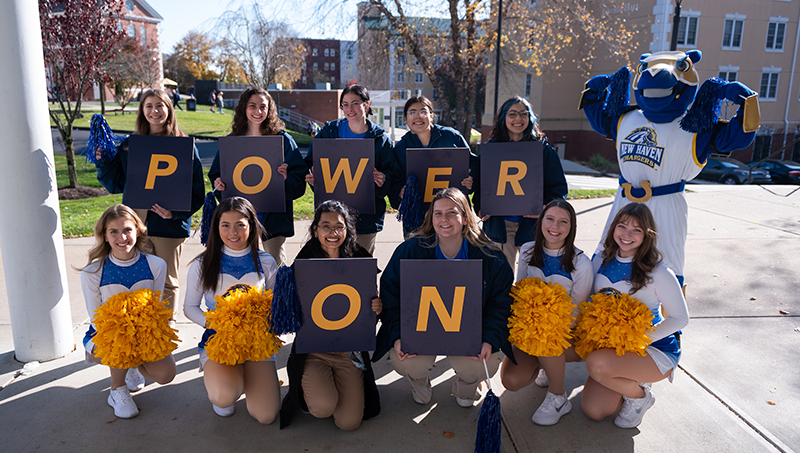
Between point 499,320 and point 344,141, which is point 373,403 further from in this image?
point 344,141

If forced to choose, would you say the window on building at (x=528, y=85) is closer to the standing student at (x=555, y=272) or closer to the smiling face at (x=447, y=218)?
the standing student at (x=555, y=272)

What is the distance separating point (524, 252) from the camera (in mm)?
3236

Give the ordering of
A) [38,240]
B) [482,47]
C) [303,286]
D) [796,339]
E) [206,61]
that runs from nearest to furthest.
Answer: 1. [303,286]
2. [38,240]
3. [796,339]
4. [482,47]
5. [206,61]

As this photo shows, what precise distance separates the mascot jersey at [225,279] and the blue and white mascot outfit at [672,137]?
2287mm

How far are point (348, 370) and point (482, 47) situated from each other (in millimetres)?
12976

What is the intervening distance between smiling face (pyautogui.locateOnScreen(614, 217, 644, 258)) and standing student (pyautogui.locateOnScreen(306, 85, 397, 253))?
1671 mm

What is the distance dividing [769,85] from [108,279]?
31045 millimetres

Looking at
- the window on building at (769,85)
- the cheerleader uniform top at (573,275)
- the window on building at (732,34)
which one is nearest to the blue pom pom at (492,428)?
the cheerleader uniform top at (573,275)

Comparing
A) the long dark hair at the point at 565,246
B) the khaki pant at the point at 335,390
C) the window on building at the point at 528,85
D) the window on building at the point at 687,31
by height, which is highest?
the window on building at the point at 687,31

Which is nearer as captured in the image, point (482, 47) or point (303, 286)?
point (303, 286)

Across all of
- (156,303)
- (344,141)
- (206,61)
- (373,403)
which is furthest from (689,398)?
(206,61)

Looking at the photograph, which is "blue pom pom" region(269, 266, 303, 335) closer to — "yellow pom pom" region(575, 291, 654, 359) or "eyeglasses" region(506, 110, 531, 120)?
"yellow pom pom" region(575, 291, 654, 359)

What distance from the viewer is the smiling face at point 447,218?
2967 millimetres

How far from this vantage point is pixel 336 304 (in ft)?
9.21
